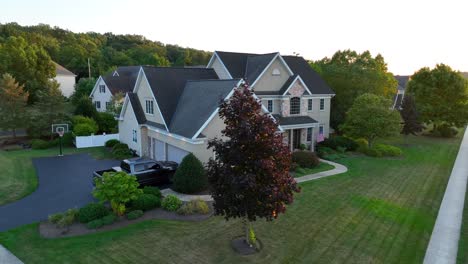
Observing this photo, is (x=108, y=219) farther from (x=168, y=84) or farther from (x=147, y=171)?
(x=168, y=84)

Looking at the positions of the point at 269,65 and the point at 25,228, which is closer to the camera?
the point at 25,228

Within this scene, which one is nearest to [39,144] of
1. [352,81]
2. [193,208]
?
[193,208]

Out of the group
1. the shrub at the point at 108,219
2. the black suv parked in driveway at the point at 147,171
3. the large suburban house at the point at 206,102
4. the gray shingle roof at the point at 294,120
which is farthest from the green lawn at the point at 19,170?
the gray shingle roof at the point at 294,120

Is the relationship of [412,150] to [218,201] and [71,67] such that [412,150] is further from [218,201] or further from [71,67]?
[71,67]

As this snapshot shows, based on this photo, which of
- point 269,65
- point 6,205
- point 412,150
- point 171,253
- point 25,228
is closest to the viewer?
point 171,253

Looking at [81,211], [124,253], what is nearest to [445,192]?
[124,253]

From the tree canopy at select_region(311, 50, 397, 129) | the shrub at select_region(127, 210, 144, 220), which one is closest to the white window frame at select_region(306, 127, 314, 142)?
the tree canopy at select_region(311, 50, 397, 129)
